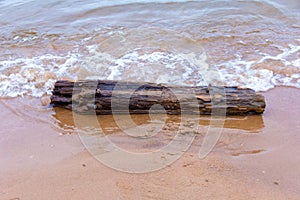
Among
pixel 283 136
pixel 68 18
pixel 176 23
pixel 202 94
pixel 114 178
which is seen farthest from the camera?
pixel 68 18

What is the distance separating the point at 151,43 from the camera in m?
5.48

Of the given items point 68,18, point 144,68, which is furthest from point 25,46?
point 144,68

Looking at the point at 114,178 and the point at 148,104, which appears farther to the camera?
the point at 148,104

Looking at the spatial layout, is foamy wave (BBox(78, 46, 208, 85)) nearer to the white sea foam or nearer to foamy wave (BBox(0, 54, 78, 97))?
the white sea foam

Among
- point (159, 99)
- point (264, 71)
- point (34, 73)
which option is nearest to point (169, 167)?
point (159, 99)

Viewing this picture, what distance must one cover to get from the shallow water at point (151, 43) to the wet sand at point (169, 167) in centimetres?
96

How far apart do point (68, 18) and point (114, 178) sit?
18.3 ft

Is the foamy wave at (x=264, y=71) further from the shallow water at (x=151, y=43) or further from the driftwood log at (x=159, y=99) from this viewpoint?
the driftwood log at (x=159, y=99)

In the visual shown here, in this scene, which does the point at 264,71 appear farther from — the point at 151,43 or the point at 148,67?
the point at 151,43

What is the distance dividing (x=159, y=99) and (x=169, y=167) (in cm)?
93

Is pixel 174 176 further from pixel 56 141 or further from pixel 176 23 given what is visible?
pixel 176 23

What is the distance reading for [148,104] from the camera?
3.24m

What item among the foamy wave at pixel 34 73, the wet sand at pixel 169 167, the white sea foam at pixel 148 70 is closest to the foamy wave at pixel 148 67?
the white sea foam at pixel 148 70

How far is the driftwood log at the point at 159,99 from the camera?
318cm
